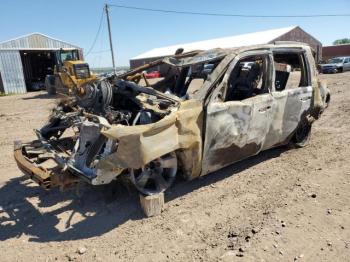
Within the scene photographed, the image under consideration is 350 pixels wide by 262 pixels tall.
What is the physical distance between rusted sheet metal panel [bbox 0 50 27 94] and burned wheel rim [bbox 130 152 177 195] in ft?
80.5

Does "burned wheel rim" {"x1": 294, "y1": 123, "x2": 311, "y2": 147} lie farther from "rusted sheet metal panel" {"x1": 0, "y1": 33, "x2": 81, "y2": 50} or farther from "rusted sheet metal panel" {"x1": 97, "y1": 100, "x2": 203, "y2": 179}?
"rusted sheet metal panel" {"x1": 0, "y1": 33, "x2": 81, "y2": 50}

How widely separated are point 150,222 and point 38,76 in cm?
2842

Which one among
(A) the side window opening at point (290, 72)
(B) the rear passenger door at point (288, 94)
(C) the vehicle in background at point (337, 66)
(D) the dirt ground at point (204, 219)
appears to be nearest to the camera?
(D) the dirt ground at point (204, 219)

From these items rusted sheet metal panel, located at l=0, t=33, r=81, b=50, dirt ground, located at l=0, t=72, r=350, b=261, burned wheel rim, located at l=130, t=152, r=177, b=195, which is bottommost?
dirt ground, located at l=0, t=72, r=350, b=261

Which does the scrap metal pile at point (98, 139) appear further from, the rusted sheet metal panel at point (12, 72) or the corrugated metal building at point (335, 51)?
the corrugated metal building at point (335, 51)

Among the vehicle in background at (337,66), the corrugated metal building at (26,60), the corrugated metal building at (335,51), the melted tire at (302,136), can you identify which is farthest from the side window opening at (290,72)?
the corrugated metal building at (335,51)

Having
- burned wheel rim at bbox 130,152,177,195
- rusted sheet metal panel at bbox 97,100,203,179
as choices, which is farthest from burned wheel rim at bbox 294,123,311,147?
burned wheel rim at bbox 130,152,177,195

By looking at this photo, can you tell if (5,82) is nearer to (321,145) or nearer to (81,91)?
(81,91)

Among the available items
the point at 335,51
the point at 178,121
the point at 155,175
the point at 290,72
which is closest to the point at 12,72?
the point at 290,72

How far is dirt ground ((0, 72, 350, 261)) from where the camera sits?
3.28 meters

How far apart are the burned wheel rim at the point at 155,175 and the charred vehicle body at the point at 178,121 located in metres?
0.01

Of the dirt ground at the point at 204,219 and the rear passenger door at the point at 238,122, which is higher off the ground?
the rear passenger door at the point at 238,122

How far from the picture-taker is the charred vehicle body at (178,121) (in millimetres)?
3664

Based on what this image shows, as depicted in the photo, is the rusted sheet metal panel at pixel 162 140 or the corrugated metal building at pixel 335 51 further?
the corrugated metal building at pixel 335 51
